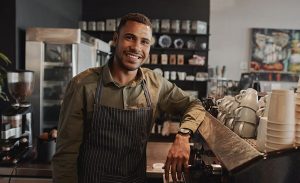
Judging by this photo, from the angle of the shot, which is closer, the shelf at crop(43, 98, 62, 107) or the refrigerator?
the refrigerator

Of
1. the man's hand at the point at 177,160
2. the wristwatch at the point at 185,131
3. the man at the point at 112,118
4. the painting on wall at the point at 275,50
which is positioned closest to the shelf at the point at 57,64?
the man at the point at 112,118

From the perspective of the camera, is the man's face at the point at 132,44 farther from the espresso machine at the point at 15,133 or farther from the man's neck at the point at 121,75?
the espresso machine at the point at 15,133

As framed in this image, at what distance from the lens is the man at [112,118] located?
4.93 feet

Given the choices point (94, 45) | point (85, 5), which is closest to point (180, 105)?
point (94, 45)

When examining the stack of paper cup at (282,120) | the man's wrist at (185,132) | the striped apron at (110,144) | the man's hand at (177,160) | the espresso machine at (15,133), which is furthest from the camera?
the espresso machine at (15,133)

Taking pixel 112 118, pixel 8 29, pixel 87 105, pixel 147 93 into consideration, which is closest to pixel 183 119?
pixel 147 93

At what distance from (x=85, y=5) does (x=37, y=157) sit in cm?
502

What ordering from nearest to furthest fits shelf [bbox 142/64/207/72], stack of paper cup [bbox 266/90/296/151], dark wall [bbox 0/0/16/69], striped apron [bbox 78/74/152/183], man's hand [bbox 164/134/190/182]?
stack of paper cup [bbox 266/90/296/151]
man's hand [bbox 164/134/190/182]
striped apron [bbox 78/74/152/183]
dark wall [bbox 0/0/16/69]
shelf [bbox 142/64/207/72]

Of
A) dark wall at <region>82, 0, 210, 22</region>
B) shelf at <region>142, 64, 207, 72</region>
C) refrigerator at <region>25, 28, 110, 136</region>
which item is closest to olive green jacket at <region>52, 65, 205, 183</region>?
refrigerator at <region>25, 28, 110, 136</region>

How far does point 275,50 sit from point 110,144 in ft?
20.8

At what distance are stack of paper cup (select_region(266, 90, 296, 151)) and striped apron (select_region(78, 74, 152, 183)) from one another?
774 mm

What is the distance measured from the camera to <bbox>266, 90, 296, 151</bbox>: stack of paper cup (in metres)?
0.96

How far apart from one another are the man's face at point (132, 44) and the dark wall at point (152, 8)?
507 cm

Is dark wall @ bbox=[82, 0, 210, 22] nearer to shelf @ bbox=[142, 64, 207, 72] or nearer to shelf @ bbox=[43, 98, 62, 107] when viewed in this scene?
shelf @ bbox=[142, 64, 207, 72]
